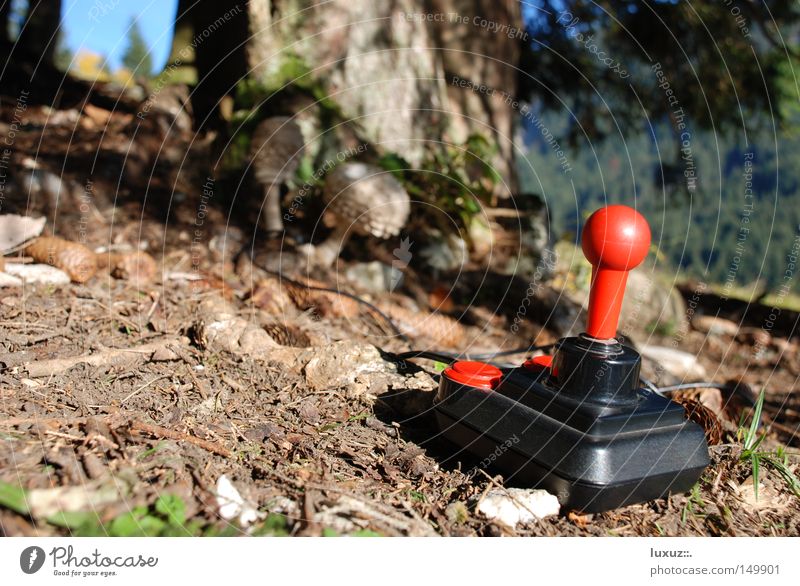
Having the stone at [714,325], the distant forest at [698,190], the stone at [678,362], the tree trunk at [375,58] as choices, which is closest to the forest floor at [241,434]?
the stone at [678,362]

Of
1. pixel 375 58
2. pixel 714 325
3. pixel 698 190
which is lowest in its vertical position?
pixel 714 325

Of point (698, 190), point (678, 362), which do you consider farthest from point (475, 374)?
point (698, 190)

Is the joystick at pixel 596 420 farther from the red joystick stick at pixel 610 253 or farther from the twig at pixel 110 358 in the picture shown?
the twig at pixel 110 358

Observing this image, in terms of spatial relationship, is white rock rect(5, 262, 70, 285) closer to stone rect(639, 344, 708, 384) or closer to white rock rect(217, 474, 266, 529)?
white rock rect(217, 474, 266, 529)

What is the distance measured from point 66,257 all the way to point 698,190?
6969 mm

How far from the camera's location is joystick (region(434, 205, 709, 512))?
1632mm

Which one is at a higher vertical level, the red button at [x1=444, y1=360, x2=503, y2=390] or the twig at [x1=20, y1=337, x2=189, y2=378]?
the red button at [x1=444, y1=360, x2=503, y2=390]

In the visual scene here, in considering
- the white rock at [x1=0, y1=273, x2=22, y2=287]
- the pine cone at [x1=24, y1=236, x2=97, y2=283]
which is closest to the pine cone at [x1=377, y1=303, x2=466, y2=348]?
the pine cone at [x1=24, y1=236, x2=97, y2=283]

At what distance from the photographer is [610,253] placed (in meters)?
1.73

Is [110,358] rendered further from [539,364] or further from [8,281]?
[539,364]

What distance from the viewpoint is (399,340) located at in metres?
3.26
